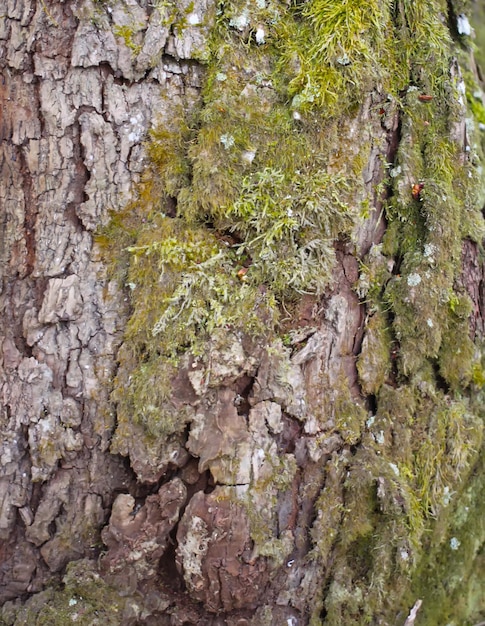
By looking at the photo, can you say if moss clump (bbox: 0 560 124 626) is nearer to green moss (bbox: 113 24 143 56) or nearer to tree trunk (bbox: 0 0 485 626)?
tree trunk (bbox: 0 0 485 626)

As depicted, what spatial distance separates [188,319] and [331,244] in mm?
567

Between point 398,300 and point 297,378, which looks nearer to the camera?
point 297,378

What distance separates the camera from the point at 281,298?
1810 millimetres

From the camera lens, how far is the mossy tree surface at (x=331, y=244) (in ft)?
5.79

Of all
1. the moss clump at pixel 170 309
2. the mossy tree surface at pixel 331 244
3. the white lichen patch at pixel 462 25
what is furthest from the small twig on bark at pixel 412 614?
the white lichen patch at pixel 462 25

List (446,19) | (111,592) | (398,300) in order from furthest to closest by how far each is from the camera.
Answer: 1. (446,19)
2. (398,300)
3. (111,592)

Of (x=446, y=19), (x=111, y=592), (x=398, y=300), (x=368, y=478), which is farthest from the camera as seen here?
(x=446, y=19)

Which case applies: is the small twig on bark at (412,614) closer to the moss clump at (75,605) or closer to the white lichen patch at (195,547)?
the white lichen patch at (195,547)

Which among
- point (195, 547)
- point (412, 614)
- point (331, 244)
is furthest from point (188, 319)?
point (412, 614)

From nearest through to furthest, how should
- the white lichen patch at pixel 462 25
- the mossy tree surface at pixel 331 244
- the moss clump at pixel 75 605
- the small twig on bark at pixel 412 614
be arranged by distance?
the moss clump at pixel 75 605 → the mossy tree surface at pixel 331 244 → the small twig on bark at pixel 412 614 → the white lichen patch at pixel 462 25

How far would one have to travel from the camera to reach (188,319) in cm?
173

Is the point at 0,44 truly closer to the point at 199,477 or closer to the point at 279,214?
the point at 279,214

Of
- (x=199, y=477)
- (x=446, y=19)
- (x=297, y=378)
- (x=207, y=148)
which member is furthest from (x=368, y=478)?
(x=446, y=19)

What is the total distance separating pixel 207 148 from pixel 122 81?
37 centimetres
